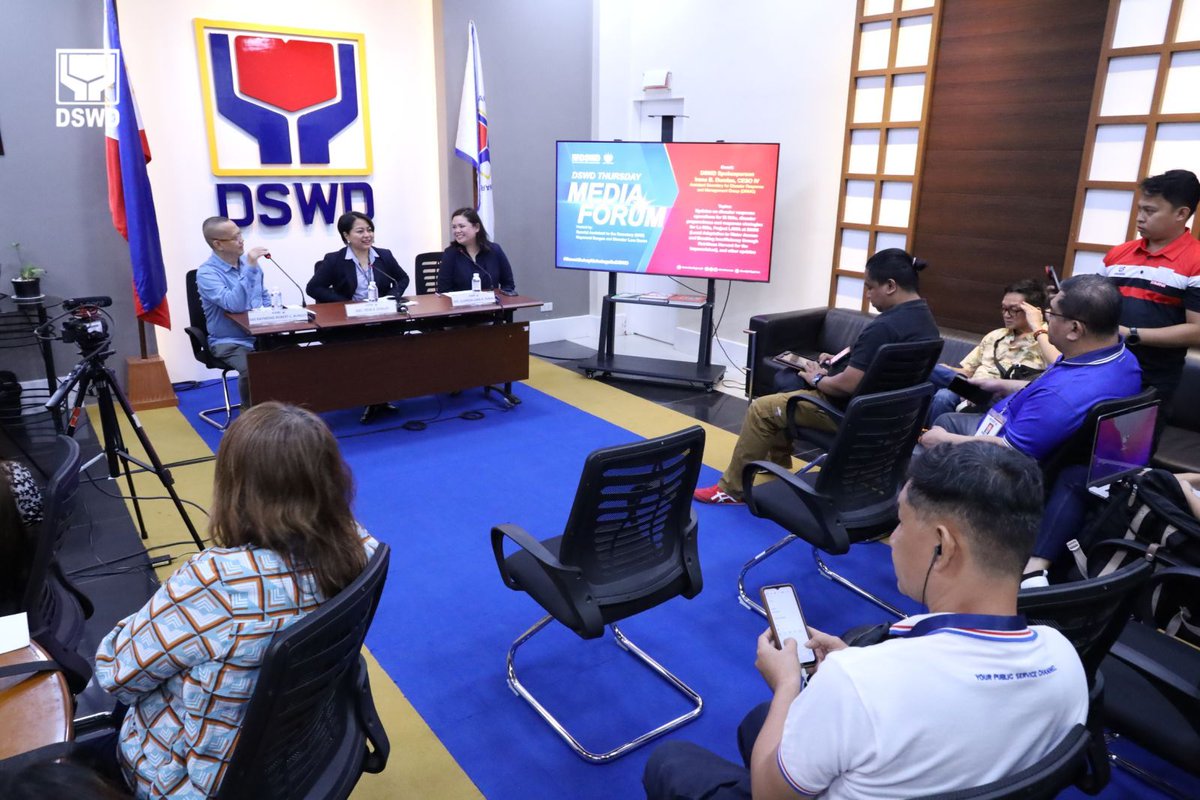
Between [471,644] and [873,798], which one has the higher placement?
[873,798]

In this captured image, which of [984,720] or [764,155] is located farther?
[764,155]

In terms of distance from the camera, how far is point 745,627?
9.17 ft

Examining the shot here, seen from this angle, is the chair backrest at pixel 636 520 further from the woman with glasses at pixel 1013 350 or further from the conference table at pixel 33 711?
the woman with glasses at pixel 1013 350

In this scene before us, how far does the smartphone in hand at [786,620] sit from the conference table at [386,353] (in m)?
3.22

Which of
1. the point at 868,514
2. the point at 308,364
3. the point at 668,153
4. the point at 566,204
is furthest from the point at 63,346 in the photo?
the point at 868,514

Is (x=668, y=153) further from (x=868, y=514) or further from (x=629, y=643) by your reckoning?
(x=629, y=643)

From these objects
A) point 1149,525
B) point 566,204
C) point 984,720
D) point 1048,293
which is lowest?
point 1149,525

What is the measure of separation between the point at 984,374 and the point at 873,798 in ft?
11.6

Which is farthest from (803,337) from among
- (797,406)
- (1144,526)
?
(1144,526)

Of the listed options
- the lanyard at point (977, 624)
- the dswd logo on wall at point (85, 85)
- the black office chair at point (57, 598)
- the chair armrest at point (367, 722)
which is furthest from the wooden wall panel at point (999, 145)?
the dswd logo on wall at point (85, 85)

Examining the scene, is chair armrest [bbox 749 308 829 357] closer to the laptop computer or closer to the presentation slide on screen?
the presentation slide on screen

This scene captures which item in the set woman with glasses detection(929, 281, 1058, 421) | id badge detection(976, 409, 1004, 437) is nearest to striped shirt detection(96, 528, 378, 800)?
id badge detection(976, 409, 1004, 437)

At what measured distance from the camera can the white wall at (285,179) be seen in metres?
5.00

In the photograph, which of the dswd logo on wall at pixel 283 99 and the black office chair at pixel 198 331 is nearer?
the black office chair at pixel 198 331
